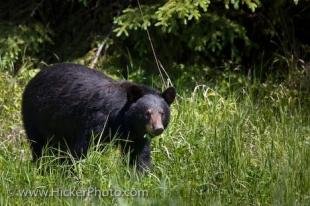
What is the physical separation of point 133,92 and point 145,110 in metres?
0.21

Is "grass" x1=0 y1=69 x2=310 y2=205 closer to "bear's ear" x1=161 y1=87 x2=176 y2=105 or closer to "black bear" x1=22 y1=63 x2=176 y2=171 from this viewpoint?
"black bear" x1=22 y1=63 x2=176 y2=171

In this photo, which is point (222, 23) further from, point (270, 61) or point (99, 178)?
point (99, 178)

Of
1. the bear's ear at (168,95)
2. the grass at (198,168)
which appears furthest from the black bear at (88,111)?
the grass at (198,168)

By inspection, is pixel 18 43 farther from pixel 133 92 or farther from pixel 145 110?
pixel 145 110

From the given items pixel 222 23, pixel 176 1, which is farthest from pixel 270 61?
pixel 176 1

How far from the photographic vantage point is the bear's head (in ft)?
21.8

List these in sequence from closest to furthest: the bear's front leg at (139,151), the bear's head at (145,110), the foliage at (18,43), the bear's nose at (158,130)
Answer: the bear's nose at (158,130), the bear's head at (145,110), the bear's front leg at (139,151), the foliage at (18,43)

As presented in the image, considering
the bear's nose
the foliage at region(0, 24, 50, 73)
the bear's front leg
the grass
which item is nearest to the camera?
the grass

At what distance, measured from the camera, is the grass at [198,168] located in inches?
228

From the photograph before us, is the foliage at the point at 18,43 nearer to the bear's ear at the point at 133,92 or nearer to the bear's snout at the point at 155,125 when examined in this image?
the bear's ear at the point at 133,92

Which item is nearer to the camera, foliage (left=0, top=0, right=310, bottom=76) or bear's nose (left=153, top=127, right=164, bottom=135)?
bear's nose (left=153, top=127, right=164, bottom=135)

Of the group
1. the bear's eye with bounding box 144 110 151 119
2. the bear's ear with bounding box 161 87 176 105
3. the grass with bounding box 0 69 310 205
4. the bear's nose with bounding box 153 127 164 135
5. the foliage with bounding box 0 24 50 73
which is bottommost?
the grass with bounding box 0 69 310 205

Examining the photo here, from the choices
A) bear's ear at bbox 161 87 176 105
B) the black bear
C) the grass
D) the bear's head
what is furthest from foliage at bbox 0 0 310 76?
the bear's head

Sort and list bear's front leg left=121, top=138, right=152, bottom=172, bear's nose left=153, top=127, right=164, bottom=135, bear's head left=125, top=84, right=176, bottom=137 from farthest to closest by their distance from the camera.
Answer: bear's front leg left=121, top=138, right=152, bottom=172 < bear's head left=125, top=84, right=176, bottom=137 < bear's nose left=153, top=127, right=164, bottom=135
